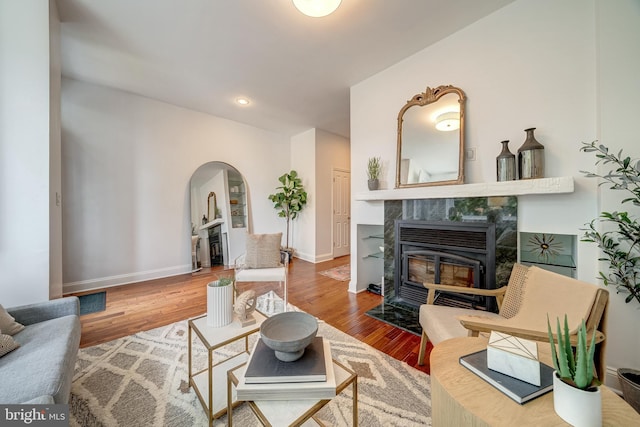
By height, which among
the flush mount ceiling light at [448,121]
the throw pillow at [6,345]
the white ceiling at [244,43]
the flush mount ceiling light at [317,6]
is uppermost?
the white ceiling at [244,43]

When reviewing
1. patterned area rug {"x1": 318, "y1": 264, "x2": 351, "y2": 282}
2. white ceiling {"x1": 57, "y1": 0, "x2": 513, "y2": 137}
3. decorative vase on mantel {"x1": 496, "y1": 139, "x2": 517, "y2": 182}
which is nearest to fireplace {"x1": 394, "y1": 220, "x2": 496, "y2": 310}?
decorative vase on mantel {"x1": 496, "y1": 139, "x2": 517, "y2": 182}

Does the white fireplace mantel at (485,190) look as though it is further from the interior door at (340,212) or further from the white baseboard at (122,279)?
the white baseboard at (122,279)

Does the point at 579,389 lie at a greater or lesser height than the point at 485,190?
lesser

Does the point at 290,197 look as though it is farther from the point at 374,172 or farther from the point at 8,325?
the point at 8,325

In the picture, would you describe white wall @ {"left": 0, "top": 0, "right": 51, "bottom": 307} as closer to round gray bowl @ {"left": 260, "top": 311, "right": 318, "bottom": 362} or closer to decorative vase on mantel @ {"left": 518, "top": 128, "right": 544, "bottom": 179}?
round gray bowl @ {"left": 260, "top": 311, "right": 318, "bottom": 362}

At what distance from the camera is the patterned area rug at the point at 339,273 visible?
3.66 meters

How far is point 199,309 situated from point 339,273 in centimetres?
219

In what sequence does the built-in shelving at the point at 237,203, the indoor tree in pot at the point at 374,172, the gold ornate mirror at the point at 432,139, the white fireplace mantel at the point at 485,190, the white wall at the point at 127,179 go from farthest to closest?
the built-in shelving at the point at 237,203 → the white wall at the point at 127,179 → the indoor tree in pot at the point at 374,172 → the gold ornate mirror at the point at 432,139 → the white fireplace mantel at the point at 485,190

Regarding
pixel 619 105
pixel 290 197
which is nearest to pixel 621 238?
pixel 619 105

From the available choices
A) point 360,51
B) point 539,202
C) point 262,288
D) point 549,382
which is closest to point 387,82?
point 360,51

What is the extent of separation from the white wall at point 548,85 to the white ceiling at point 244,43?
0.26m

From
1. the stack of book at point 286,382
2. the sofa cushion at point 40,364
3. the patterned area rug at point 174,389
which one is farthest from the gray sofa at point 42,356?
the stack of book at point 286,382

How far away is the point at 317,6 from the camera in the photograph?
1680 mm

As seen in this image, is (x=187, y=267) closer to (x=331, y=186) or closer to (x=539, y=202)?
(x=331, y=186)
